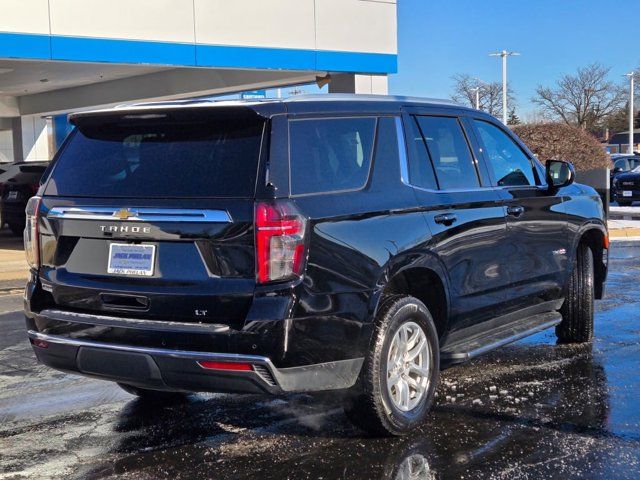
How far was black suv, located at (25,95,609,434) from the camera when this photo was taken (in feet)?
13.5

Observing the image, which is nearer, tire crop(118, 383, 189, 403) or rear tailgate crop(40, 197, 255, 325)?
rear tailgate crop(40, 197, 255, 325)

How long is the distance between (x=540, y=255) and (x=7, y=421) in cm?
388

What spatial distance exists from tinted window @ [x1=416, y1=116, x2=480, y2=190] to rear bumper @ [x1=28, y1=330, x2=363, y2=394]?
1.59 m

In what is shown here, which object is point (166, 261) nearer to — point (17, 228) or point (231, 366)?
point (231, 366)

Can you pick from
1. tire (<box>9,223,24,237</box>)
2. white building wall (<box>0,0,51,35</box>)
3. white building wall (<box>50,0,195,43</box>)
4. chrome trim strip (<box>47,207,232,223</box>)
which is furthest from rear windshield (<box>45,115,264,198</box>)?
tire (<box>9,223,24,237</box>)

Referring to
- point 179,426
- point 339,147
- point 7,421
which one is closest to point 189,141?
point 339,147

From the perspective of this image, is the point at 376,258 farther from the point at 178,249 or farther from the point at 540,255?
the point at 540,255

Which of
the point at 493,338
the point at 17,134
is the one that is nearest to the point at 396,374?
the point at 493,338

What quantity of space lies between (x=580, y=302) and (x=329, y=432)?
3008 millimetres

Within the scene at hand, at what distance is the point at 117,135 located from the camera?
4.72m

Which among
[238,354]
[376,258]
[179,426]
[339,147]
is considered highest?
[339,147]

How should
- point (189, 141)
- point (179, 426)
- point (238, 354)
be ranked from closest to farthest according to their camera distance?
1. point (238, 354)
2. point (189, 141)
3. point (179, 426)

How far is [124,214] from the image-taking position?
14.2 ft

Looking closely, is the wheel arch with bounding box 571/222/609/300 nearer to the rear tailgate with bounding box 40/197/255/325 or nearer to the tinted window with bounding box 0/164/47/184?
the rear tailgate with bounding box 40/197/255/325
